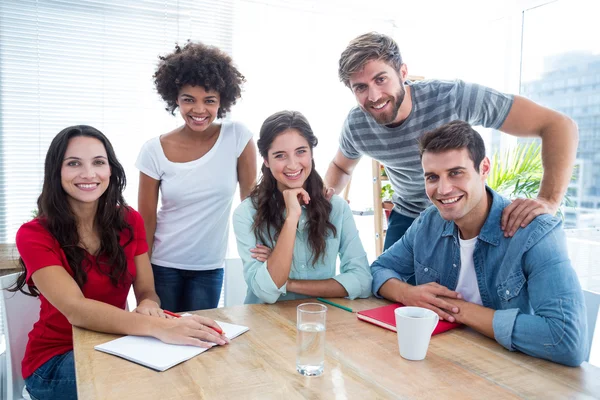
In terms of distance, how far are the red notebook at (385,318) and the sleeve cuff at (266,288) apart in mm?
277

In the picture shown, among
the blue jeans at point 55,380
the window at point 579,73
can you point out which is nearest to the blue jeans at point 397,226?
the blue jeans at point 55,380

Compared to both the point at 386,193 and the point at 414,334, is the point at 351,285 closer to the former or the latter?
the point at 414,334

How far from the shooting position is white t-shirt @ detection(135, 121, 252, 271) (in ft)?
6.97

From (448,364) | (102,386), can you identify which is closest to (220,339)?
(102,386)

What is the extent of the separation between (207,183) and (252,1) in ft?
7.69

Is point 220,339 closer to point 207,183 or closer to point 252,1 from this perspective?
point 207,183

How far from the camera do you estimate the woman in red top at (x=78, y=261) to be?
1.40 meters

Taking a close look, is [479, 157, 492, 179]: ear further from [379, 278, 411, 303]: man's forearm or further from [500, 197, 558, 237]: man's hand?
[379, 278, 411, 303]: man's forearm

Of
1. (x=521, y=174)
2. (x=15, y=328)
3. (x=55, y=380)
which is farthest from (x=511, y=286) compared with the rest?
(x=521, y=174)

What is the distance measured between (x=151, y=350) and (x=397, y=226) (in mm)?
1435

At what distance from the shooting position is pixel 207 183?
2.13 m

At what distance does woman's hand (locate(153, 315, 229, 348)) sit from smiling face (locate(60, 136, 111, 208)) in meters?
A: 0.65

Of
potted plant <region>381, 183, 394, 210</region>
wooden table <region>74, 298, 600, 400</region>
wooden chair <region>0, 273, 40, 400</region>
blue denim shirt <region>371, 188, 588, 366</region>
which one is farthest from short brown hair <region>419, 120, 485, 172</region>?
potted plant <region>381, 183, 394, 210</region>

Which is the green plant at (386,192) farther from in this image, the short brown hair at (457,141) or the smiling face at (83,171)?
the smiling face at (83,171)
